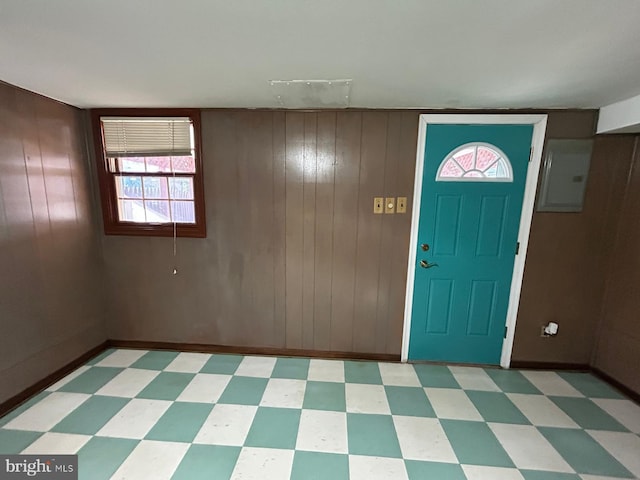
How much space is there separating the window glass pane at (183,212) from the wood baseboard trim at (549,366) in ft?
10.6

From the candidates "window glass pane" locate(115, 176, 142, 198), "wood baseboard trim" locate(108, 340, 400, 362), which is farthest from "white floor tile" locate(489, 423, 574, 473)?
"window glass pane" locate(115, 176, 142, 198)

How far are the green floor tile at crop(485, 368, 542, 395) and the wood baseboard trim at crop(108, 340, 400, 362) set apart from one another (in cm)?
83

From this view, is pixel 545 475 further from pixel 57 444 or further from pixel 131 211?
pixel 131 211

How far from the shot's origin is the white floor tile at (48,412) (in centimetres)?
184

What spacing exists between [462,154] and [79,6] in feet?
8.20

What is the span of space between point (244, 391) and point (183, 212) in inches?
64.3

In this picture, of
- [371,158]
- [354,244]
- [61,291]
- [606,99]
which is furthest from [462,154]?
[61,291]

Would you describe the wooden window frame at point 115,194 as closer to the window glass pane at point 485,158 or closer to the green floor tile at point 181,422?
the green floor tile at point 181,422

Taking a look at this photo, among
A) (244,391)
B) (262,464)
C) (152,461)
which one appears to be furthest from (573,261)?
(152,461)

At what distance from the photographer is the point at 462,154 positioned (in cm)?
241

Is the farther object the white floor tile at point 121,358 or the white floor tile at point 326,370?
the white floor tile at point 121,358

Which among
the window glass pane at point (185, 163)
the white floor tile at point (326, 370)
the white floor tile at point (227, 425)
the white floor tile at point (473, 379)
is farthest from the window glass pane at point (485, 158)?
the white floor tile at point (227, 425)

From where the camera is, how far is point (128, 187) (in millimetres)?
2641

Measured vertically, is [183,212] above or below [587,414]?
above
